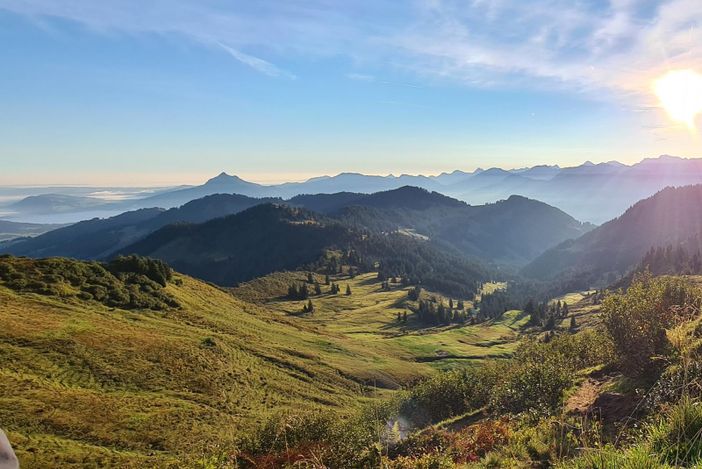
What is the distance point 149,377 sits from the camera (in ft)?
169

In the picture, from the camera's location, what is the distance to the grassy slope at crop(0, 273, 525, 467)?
34.5m

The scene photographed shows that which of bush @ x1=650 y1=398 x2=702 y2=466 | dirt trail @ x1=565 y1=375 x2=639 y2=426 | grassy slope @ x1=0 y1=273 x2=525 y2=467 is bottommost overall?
grassy slope @ x1=0 y1=273 x2=525 y2=467

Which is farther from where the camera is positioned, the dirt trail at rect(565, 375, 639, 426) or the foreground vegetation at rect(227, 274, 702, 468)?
the dirt trail at rect(565, 375, 639, 426)

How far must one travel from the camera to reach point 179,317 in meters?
84.3

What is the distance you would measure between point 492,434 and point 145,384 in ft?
152

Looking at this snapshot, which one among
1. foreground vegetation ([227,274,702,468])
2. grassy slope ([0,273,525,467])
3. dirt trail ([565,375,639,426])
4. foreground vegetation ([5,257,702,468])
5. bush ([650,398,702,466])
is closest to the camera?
bush ([650,398,702,466])

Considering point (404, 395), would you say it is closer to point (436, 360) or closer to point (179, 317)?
point (179, 317)

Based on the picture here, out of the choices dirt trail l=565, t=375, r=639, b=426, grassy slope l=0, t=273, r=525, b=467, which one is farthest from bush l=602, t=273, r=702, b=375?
grassy slope l=0, t=273, r=525, b=467

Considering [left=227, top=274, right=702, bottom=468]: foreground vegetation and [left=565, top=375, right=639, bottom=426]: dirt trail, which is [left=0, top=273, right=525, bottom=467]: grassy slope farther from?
[left=565, top=375, right=639, bottom=426]: dirt trail

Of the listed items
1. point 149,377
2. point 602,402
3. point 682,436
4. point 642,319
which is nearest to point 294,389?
point 149,377

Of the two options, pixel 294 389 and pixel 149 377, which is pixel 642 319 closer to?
pixel 149 377

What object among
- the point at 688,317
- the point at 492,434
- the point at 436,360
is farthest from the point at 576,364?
the point at 436,360

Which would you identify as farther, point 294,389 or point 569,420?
point 294,389

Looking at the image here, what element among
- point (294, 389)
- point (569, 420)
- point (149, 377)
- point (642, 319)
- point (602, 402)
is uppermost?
point (642, 319)
